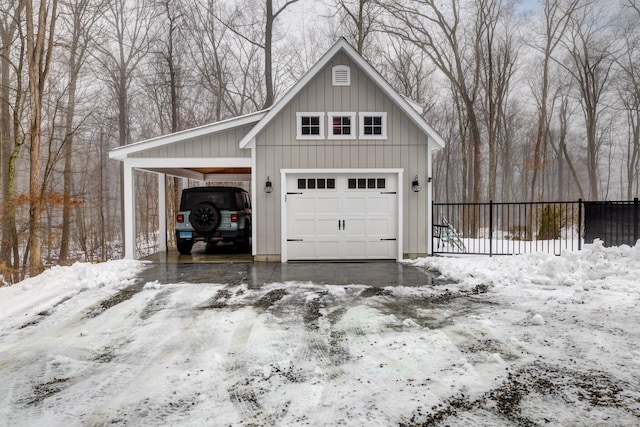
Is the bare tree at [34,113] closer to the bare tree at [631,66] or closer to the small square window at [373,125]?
the small square window at [373,125]

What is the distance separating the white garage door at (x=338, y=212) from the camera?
35.9 feet

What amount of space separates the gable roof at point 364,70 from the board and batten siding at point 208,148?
48cm

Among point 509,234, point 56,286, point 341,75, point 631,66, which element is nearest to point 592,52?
point 631,66

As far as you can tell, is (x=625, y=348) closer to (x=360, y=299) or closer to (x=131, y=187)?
(x=360, y=299)

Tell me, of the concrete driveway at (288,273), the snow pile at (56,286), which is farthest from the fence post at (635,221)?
the snow pile at (56,286)

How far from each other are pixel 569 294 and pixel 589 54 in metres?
28.0

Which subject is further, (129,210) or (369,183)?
(369,183)

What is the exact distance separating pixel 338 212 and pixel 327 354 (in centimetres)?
691

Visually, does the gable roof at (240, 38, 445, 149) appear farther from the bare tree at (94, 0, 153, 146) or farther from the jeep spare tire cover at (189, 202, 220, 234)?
the bare tree at (94, 0, 153, 146)

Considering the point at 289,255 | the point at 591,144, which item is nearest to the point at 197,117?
the point at 289,255

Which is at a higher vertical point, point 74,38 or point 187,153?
point 74,38

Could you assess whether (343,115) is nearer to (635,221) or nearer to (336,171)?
(336,171)

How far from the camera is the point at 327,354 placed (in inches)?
167

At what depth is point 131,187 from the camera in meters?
10.9
